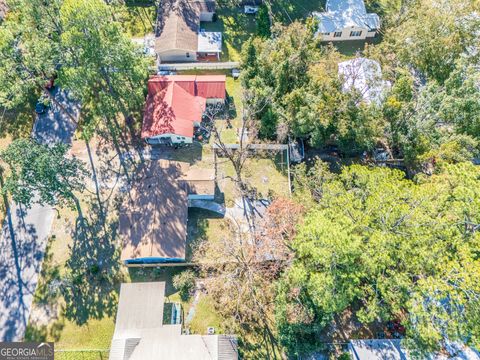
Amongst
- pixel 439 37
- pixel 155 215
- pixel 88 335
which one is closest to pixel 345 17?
pixel 439 37

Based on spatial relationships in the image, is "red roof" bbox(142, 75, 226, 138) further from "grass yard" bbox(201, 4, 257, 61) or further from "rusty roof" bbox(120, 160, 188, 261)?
"grass yard" bbox(201, 4, 257, 61)

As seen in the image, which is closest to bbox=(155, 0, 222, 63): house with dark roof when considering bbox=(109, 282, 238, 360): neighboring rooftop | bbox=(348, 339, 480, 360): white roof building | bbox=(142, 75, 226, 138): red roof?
bbox=(142, 75, 226, 138): red roof

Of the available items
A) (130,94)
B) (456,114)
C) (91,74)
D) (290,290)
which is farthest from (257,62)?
(290,290)

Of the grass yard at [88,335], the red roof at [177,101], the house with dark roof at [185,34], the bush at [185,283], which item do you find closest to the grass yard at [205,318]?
the bush at [185,283]

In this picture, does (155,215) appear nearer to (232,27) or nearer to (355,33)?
(232,27)

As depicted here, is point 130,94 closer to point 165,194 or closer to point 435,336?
point 165,194

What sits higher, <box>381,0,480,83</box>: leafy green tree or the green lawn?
<box>381,0,480,83</box>: leafy green tree

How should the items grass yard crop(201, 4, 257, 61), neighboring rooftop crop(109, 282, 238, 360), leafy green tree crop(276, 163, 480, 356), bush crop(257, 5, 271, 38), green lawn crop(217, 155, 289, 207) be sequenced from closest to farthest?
leafy green tree crop(276, 163, 480, 356)
neighboring rooftop crop(109, 282, 238, 360)
green lawn crop(217, 155, 289, 207)
bush crop(257, 5, 271, 38)
grass yard crop(201, 4, 257, 61)
